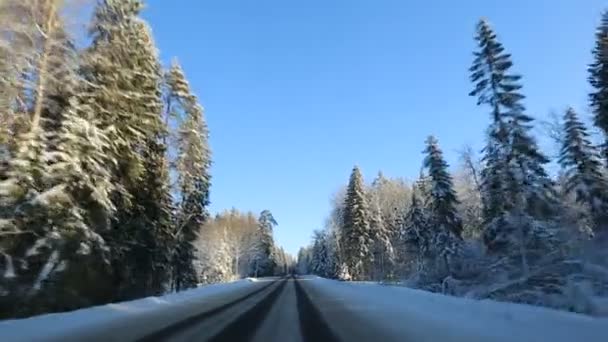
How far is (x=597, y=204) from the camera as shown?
44.1 metres

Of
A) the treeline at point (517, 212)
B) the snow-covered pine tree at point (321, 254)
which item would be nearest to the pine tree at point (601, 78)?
the treeline at point (517, 212)

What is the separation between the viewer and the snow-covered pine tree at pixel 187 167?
3481 centimetres

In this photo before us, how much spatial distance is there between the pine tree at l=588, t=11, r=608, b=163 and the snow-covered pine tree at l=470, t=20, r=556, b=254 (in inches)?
243

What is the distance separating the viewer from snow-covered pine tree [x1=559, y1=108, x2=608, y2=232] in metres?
44.0

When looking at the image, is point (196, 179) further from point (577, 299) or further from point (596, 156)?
point (596, 156)

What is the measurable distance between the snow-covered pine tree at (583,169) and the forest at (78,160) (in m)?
36.0

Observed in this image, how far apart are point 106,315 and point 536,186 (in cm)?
2830

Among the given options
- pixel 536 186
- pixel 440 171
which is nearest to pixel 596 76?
pixel 536 186

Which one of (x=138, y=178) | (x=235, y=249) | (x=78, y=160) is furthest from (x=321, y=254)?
(x=78, y=160)

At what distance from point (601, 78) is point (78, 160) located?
113 ft

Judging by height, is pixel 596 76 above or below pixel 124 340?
above

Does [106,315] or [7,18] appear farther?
[7,18]

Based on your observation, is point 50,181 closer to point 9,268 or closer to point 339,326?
point 9,268

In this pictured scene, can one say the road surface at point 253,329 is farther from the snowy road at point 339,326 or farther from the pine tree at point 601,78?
the pine tree at point 601,78
